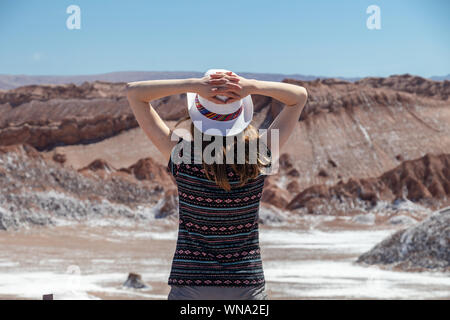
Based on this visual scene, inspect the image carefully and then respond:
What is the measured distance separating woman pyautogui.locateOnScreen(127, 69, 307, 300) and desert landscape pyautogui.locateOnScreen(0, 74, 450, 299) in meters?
10.4

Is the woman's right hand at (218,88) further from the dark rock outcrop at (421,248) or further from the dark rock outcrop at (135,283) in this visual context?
the dark rock outcrop at (421,248)

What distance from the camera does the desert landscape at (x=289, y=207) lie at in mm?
18172

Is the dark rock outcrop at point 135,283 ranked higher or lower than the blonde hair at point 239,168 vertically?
lower

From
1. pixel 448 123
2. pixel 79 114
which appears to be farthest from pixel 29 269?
pixel 79 114

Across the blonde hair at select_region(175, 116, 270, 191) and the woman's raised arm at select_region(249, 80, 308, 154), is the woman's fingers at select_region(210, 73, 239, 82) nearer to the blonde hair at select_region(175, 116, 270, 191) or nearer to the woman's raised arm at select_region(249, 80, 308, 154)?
the woman's raised arm at select_region(249, 80, 308, 154)

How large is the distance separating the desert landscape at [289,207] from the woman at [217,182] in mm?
10421

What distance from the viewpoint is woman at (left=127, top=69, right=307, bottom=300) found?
7.68ft

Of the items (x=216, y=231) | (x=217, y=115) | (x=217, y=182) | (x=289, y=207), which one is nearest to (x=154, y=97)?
(x=217, y=115)

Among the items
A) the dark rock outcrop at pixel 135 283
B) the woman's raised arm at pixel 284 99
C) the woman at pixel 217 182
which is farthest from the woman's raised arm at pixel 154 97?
the dark rock outcrop at pixel 135 283

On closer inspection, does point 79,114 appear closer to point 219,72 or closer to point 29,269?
point 29,269

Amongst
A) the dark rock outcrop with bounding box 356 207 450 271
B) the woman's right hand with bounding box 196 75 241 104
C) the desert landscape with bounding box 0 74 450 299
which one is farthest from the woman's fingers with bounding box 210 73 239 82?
the dark rock outcrop with bounding box 356 207 450 271

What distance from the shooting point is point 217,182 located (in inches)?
92.7

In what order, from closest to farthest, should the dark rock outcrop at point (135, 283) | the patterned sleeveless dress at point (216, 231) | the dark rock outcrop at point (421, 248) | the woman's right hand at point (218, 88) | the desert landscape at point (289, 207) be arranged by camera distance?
the woman's right hand at point (218, 88) < the patterned sleeveless dress at point (216, 231) < the dark rock outcrop at point (135, 283) < the desert landscape at point (289, 207) < the dark rock outcrop at point (421, 248)

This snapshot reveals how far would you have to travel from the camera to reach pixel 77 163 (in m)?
67.4
